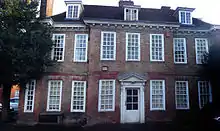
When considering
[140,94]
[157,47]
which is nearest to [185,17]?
[157,47]

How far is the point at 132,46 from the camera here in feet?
46.7

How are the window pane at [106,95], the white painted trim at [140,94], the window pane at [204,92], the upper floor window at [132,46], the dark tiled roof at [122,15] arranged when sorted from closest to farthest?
the white painted trim at [140,94]
the window pane at [106,95]
the upper floor window at [132,46]
the window pane at [204,92]
the dark tiled roof at [122,15]

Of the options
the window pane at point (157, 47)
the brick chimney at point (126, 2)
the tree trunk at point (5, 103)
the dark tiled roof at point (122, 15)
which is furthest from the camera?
the brick chimney at point (126, 2)

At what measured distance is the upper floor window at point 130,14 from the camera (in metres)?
14.8

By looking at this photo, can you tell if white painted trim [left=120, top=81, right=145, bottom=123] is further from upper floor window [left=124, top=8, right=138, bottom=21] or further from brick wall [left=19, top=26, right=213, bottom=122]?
upper floor window [left=124, top=8, right=138, bottom=21]

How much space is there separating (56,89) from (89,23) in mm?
5734

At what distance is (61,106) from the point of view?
1359cm

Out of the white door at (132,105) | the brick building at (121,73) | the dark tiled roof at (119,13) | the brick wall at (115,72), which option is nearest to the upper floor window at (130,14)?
the brick building at (121,73)

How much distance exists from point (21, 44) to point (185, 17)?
45.7 ft

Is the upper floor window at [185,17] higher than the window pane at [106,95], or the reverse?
the upper floor window at [185,17]

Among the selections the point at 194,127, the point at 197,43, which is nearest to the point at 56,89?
the point at 194,127

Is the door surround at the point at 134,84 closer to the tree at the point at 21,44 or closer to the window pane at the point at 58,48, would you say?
the window pane at the point at 58,48

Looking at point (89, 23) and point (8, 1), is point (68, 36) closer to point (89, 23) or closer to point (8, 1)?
point (89, 23)

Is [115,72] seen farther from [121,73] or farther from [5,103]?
[5,103]
